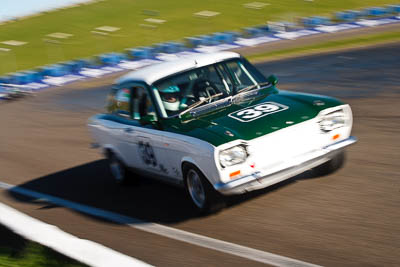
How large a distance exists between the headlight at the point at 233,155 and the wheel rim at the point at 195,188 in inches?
18.2

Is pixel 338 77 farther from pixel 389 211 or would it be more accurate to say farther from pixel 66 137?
pixel 389 211

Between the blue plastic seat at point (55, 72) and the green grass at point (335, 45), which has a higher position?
the green grass at point (335, 45)

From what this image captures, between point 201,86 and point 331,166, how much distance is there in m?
1.75

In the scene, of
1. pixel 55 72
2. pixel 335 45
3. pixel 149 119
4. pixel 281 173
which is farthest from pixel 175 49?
pixel 281 173

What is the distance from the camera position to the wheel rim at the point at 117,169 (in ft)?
28.0

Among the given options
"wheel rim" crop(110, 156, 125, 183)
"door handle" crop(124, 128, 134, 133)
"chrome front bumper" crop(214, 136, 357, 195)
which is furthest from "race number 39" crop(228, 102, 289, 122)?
"wheel rim" crop(110, 156, 125, 183)

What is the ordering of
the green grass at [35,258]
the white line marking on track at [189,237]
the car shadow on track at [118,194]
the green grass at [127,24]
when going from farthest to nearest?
the green grass at [127,24], the car shadow on track at [118,194], the white line marking on track at [189,237], the green grass at [35,258]

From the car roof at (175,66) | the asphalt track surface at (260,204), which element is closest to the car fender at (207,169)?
the asphalt track surface at (260,204)

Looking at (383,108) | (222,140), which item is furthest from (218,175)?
(383,108)

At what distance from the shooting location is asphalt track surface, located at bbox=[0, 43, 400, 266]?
205 inches

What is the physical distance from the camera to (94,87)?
82.5 feet

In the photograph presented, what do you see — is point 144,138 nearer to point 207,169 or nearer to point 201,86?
point 201,86

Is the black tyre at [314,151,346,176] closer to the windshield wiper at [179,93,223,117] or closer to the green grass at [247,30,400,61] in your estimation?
the windshield wiper at [179,93,223,117]

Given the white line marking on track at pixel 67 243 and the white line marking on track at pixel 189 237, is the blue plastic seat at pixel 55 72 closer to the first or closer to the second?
the white line marking on track at pixel 189 237
